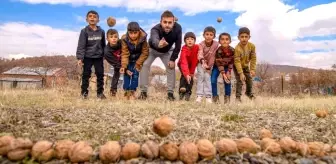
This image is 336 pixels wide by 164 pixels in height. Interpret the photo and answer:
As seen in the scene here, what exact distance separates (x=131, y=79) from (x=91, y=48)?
105 cm

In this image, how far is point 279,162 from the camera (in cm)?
232

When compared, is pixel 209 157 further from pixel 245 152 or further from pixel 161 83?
pixel 161 83

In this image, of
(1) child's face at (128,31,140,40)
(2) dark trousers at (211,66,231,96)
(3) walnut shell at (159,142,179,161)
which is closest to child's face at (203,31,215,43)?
(2) dark trousers at (211,66,231,96)

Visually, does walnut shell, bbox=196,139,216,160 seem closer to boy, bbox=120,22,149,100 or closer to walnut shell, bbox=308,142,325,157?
walnut shell, bbox=308,142,325,157

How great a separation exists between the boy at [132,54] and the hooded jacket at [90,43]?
1.69ft

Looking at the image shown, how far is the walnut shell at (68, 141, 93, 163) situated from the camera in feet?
7.20


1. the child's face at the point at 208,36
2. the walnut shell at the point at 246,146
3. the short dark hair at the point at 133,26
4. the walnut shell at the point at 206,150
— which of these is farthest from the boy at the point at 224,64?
the walnut shell at the point at 206,150

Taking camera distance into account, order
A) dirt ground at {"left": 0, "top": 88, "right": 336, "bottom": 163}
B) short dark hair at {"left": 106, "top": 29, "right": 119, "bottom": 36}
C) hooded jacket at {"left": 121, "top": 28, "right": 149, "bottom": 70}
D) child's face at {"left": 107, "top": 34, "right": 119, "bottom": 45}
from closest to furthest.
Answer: dirt ground at {"left": 0, "top": 88, "right": 336, "bottom": 163}
hooded jacket at {"left": 121, "top": 28, "right": 149, "bottom": 70}
child's face at {"left": 107, "top": 34, "right": 119, "bottom": 45}
short dark hair at {"left": 106, "top": 29, "right": 119, "bottom": 36}

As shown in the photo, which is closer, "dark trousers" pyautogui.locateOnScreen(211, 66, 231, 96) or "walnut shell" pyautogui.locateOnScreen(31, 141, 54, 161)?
"walnut shell" pyautogui.locateOnScreen(31, 141, 54, 161)

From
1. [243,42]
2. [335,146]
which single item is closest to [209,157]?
[335,146]

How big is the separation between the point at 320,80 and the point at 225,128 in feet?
53.3

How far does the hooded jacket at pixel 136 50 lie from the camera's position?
7020 mm

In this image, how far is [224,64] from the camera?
7223 millimetres

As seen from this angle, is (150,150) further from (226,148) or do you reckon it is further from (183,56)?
(183,56)
